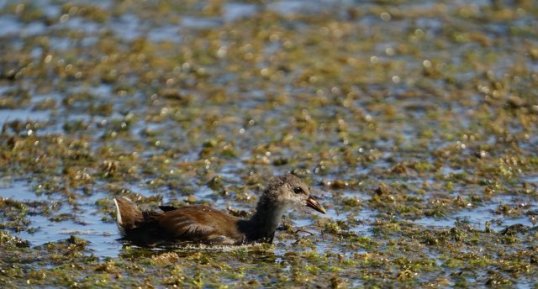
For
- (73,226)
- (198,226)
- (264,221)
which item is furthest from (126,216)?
(264,221)

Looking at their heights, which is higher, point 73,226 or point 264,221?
point 264,221

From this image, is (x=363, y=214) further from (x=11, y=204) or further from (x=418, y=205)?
(x=11, y=204)

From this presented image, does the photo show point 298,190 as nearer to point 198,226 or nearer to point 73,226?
point 198,226

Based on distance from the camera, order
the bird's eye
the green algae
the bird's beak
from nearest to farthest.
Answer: the green algae, the bird's eye, the bird's beak

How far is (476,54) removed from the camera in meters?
18.1

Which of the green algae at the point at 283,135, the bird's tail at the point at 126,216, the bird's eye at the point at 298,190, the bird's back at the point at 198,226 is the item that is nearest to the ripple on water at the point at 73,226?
the green algae at the point at 283,135

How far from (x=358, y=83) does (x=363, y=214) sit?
16.5ft

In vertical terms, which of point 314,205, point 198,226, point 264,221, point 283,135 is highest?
point 198,226

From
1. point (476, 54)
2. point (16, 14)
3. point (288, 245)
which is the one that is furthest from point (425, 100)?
point (16, 14)

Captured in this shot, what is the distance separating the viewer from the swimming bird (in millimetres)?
10523

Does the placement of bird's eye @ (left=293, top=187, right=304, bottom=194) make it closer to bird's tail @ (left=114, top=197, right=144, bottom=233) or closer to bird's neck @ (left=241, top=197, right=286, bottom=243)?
bird's neck @ (left=241, top=197, right=286, bottom=243)

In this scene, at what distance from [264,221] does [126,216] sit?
121cm

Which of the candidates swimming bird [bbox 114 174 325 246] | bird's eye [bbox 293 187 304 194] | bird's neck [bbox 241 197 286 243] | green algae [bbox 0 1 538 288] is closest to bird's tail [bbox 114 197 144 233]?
swimming bird [bbox 114 174 325 246]

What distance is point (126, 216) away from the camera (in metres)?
10.6
